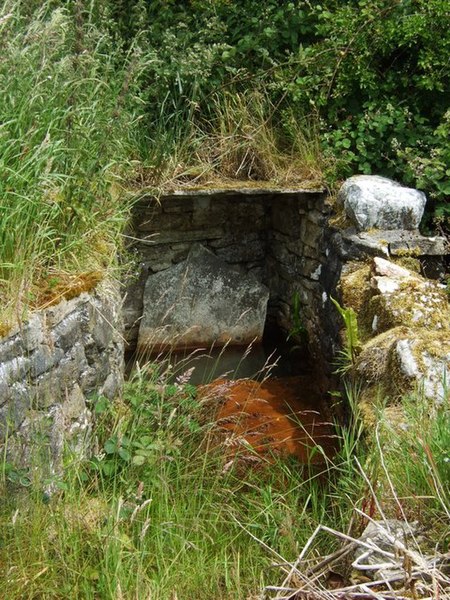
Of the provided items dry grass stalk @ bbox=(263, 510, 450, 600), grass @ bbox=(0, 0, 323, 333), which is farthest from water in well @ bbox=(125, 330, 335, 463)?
dry grass stalk @ bbox=(263, 510, 450, 600)

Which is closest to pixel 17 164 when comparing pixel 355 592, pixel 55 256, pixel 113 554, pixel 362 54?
pixel 55 256

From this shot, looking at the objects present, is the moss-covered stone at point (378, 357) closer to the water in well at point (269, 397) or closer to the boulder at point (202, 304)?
the water in well at point (269, 397)

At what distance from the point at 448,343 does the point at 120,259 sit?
91.6 inches

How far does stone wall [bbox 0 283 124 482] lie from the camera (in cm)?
331

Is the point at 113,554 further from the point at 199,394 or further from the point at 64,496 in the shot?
the point at 199,394

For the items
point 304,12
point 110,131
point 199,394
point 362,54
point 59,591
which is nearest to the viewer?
point 59,591

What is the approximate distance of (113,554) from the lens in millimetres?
2875

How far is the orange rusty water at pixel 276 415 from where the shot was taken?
496 centimetres

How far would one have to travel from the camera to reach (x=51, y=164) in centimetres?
404

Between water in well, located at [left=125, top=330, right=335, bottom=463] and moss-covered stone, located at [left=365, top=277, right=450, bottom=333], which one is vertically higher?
moss-covered stone, located at [left=365, top=277, right=450, bottom=333]

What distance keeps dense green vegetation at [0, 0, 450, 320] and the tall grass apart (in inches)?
3.3

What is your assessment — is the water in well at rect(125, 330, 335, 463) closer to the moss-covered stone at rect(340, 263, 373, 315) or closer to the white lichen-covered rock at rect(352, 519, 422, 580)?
the moss-covered stone at rect(340, 263, 373, 315)

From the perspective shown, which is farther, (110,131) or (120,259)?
(120,259)

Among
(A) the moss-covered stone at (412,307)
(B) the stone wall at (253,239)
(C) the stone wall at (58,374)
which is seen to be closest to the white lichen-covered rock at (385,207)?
(B) the stone wall at (253,239)
